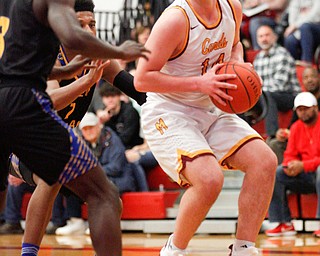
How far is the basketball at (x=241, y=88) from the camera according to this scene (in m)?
4.74

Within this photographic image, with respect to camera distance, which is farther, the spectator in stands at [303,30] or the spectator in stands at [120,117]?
the spectator in stands at [303,30]

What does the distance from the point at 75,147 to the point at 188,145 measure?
112 centimetres

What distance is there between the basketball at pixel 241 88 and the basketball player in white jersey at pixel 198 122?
0.05 m

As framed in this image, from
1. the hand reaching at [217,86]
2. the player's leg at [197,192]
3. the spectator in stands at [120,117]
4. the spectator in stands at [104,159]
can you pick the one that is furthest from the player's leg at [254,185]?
the spectator in stands at [120,117]

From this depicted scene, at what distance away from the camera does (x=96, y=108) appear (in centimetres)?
1066

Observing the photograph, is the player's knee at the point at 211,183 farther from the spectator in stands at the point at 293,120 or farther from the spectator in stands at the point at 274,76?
the spectator in stands at the point at 274,76

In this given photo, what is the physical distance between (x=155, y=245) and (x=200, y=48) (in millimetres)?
3141

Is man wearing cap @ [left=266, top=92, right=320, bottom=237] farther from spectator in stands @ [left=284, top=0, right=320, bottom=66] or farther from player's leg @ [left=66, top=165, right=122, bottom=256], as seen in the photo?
player's leg @ [left=66, top=165, right=122, bottom=256]

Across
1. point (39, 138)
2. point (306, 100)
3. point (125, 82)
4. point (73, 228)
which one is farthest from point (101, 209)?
point (73, 228)

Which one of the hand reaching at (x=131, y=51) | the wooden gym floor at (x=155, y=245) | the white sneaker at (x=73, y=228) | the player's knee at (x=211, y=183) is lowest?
the white sneaker at (x=73, y=228)

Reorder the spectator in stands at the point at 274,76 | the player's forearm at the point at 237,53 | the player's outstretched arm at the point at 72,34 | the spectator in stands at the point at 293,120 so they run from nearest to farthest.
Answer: the player's outstretched arm at the point at 72,34 → the player's forearm at the point at 237,53 → the spectator in stands at the point at 293,120 → the spectator in stands at the point at 274,76

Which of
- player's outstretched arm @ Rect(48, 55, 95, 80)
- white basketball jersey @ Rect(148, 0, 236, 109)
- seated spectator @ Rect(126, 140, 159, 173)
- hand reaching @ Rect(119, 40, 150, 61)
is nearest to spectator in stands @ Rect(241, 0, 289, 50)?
seated spectator @ Rect(126, 140, 159, 173)

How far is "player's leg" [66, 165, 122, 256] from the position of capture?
3.86 metres

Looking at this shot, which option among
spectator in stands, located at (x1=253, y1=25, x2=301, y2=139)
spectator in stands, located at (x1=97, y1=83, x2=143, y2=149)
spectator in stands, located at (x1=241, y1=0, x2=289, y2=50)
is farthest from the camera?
spectator in stands, located at (x1=241, y1=0, x2=289, y2=50)
